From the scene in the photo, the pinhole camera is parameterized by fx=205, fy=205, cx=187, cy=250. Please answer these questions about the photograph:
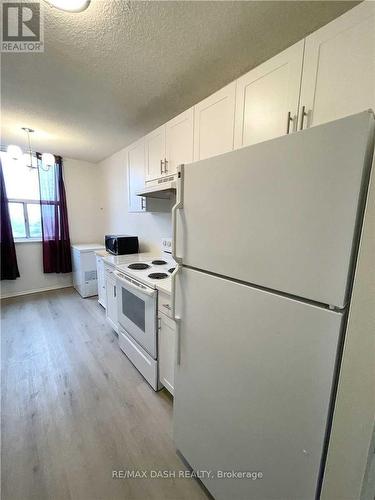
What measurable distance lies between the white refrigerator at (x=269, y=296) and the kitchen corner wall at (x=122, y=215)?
1663 mm

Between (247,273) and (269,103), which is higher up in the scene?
(269,103)

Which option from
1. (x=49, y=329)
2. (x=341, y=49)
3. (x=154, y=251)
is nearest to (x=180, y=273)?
(x=341, y=49)

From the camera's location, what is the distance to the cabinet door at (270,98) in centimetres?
115

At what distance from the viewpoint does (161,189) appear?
5.72ft

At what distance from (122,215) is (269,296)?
10.6 feet

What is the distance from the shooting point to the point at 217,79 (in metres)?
1.55

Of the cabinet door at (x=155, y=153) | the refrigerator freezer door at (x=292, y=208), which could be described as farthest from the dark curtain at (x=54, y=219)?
the refrigerator freezer door at (x=292, y=208)

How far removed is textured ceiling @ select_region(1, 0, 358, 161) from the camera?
1061 millimetres

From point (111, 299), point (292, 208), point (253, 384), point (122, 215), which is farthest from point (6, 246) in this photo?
point (292, 208)

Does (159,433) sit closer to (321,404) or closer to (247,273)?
(321,404)

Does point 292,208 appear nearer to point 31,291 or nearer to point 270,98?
point 270,98

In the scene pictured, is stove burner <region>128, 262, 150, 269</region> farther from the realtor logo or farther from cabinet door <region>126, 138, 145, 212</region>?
the realtor logo

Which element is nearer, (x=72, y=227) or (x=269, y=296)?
(x=269, y=296)

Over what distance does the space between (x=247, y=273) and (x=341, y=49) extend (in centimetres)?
119
